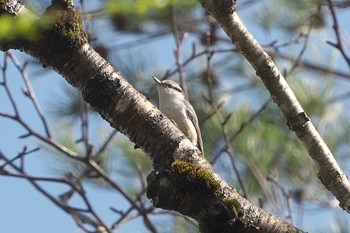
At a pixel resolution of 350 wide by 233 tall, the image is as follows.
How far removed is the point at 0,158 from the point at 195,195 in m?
2.15

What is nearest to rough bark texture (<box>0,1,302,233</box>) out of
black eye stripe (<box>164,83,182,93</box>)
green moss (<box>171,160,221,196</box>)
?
green moss (<box>171,160,221,196</box>)

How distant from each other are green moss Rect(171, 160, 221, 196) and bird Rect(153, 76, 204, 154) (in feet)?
6.66

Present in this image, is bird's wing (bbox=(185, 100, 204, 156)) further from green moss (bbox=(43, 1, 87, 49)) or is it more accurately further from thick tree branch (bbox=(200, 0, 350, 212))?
green moss (bbox=(43, 1, 87, 49))

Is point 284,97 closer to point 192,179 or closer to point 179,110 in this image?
point 192,179

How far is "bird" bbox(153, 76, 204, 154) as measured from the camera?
439 centimetres

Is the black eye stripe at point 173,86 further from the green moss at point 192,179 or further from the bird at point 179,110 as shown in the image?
the green moss at point 192,179

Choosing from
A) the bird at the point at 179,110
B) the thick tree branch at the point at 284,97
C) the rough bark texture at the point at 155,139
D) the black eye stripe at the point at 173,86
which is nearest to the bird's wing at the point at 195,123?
the bird at the point at 179,110

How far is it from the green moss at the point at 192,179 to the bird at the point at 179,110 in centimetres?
203

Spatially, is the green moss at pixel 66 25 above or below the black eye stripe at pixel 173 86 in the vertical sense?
below

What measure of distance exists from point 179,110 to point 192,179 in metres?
2.32

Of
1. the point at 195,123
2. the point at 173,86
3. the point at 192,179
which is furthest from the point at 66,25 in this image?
the point at 173,86

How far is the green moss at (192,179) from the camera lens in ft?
7.34

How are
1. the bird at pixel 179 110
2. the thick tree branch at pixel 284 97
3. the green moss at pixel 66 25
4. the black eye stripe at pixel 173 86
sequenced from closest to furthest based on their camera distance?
1. the green moss at pixel 66 25
2. the thick tree branch at pixel 284 97
3. the bird at pixel 179 110
4. the black eye stripe at pixel 173 86

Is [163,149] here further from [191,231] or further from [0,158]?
[191,231]
